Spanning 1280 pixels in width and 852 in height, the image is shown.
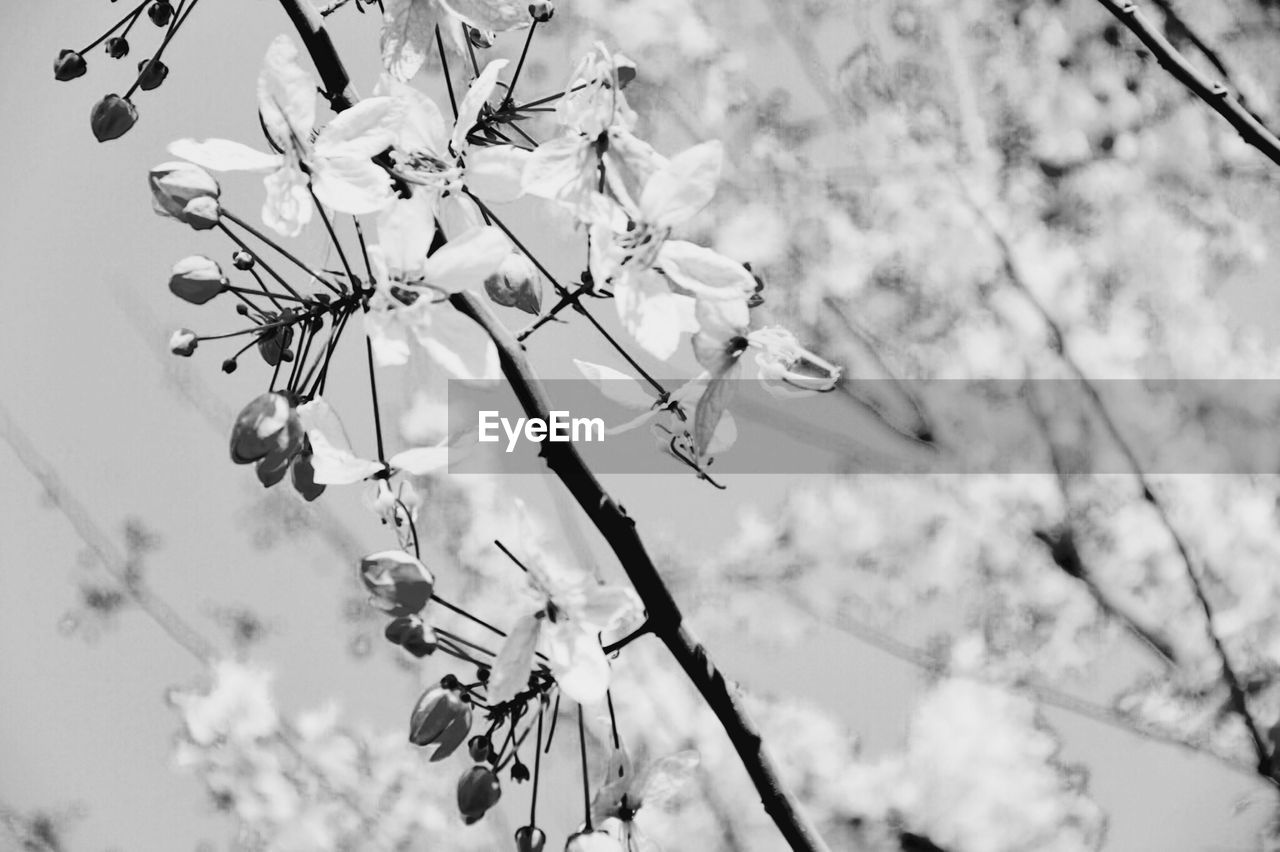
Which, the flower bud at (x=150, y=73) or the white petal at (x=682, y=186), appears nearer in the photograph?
the white petal at (x=682, y=186)

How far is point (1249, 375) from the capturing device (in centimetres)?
397

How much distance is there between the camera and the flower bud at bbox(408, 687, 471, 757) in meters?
0.72

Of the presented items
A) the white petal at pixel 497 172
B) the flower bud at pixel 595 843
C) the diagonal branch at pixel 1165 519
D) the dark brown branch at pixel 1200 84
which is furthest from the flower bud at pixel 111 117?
the diagonal branch at pixel 1165 519

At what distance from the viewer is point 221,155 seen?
0.69 meters

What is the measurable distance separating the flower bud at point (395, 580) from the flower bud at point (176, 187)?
32 cm

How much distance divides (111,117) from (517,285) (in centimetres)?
54

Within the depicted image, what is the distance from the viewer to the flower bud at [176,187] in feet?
2.35

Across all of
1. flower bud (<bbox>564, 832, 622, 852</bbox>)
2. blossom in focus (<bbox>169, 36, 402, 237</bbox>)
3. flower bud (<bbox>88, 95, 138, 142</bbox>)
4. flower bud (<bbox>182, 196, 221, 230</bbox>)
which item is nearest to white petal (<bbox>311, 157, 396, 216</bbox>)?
blossom in focus (<bbox>169, 36, 402, 237</bbox>)

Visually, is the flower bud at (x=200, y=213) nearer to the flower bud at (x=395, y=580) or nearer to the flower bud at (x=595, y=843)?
the flower bud at (x=395, y=580)

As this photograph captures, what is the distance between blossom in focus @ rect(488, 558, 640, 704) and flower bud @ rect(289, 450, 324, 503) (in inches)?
8.9

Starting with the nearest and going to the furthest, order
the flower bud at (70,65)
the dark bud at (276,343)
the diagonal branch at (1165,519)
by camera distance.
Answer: the dark bud at (276,343) → the flower bud at (70,65) → the diagonal branch at (1165,519)

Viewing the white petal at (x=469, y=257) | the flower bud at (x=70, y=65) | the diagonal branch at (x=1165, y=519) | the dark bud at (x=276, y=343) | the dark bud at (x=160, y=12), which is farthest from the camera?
the diagonal branch at (x=1165, y=519)

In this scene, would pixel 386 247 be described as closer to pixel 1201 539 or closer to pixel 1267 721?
pixel 1267 721

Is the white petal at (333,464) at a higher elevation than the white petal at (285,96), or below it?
below
